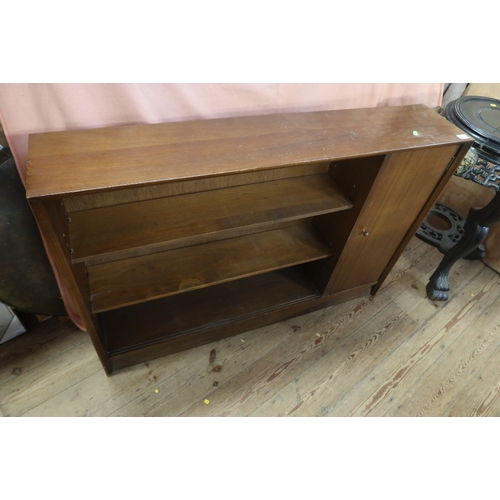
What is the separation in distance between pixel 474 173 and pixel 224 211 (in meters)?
0.97

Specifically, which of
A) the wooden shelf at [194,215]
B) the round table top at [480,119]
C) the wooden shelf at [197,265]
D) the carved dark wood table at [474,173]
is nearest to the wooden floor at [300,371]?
the carved dark wood table at [474,173]

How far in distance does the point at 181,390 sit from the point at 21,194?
0.92m

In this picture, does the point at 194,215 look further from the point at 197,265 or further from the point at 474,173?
the point at 474,173

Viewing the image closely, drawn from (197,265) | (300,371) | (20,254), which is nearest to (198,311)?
(197,265)

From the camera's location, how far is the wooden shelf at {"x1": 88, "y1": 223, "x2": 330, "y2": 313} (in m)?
1.23

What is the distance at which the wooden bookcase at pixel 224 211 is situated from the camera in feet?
3.00

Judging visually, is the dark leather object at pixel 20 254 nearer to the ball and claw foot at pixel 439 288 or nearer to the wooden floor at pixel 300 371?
the wooden floor at pixel 300 371

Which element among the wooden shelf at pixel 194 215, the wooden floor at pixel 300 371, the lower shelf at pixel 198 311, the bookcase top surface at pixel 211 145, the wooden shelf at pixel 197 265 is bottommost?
the wooden floor at pixel 300 371

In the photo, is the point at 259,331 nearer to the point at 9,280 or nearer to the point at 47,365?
the point at 47,365

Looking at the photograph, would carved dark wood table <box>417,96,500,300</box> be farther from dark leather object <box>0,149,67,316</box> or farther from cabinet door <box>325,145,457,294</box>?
dark leather object <box>0,149,67,316</box>

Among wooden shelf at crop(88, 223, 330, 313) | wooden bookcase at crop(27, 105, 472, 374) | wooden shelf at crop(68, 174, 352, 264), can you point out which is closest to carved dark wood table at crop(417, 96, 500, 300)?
wooden bookcase at crop(27, 105, 472, 374)

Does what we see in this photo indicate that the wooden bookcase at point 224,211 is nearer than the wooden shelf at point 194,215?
Yes

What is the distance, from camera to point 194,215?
1154 mm
